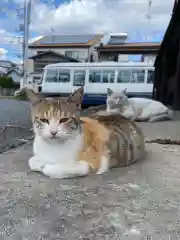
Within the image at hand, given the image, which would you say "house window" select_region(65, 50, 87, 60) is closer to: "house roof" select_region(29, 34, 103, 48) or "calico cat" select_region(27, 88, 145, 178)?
"house roof" select_region(29, 34, 103, 48)

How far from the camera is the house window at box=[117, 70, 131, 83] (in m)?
16.9

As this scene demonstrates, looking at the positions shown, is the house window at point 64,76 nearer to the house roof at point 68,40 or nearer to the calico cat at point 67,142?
the calico cat at point 67,142

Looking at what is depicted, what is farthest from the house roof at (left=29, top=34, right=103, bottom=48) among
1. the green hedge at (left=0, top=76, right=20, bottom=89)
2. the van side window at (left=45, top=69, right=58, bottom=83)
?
the van side window at (left=45, top=69, right=58, bottom=83)

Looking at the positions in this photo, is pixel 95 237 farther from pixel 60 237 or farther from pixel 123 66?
pixel 123 66

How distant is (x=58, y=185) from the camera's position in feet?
6.52

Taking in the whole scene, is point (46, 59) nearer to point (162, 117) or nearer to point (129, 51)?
point (129, 51)

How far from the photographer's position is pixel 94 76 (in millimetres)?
17219

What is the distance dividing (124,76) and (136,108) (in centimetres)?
1013

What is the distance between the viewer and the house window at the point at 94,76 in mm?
17141

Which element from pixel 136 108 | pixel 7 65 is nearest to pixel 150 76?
pixel 136 108

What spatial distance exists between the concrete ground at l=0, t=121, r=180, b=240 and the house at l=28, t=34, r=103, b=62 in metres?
31.2

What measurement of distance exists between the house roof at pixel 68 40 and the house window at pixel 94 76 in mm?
17315

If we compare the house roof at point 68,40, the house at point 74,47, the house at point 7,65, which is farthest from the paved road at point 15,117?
the house at point 7,65

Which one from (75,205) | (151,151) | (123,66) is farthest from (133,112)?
(123,66)
